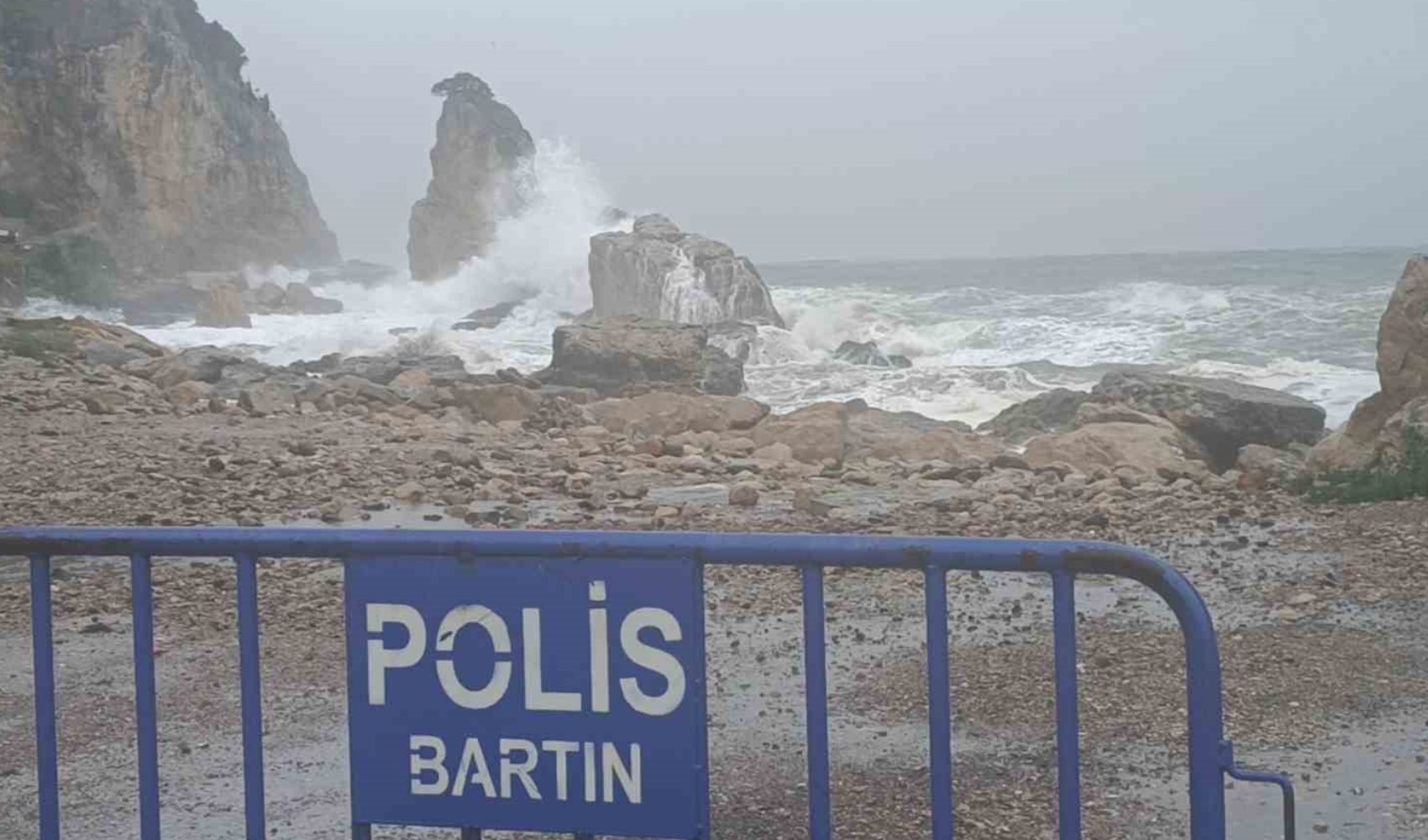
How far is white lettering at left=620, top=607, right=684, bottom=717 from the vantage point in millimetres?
2684

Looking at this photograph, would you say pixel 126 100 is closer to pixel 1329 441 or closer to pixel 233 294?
pixel 233 294

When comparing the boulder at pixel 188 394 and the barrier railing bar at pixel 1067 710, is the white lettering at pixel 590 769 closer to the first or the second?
the barrier railing bar at pixel 1067 710

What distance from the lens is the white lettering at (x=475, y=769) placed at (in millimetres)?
2762

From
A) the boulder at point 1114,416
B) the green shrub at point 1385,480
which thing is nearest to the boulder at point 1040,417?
the boulder at point 1114,416

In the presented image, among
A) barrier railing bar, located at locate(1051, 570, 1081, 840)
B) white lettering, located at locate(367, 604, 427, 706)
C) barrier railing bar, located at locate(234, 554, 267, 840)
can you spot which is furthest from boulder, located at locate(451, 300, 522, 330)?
barrier railing bar, located at locate(1051, 570, 1081, 840)

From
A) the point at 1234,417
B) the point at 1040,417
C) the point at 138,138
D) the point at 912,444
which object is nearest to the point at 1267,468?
the point at 912,444

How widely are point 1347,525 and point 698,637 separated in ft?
22.5

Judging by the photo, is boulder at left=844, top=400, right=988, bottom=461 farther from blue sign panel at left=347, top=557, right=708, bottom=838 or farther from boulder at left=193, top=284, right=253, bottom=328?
boulder at left=193, top=284, right=253, bottom=328

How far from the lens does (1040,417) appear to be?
59.3ft

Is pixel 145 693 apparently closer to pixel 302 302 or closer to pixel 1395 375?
pixel 1395 375

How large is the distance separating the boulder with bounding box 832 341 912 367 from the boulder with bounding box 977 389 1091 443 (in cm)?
1250

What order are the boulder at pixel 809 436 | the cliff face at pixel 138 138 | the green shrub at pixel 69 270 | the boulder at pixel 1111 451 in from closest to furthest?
the boulder at pixel 1111 451
the boulder at pixel 809 436
the green shrub at pixel 69 270
the cliff face at pixel 138 138

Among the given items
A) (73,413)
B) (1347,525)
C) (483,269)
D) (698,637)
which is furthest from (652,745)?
(483,269)

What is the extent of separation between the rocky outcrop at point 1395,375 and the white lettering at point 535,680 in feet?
30.0
